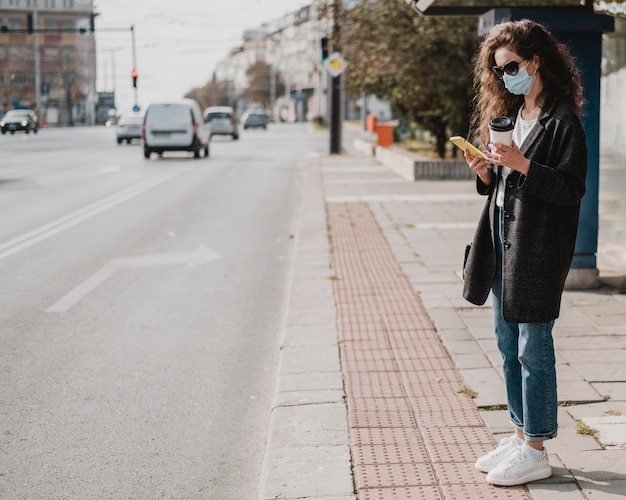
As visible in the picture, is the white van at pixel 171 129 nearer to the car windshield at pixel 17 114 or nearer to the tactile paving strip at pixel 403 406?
the tactile paving strip at pixel 403 406

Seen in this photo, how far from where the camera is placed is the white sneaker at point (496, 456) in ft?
13.1

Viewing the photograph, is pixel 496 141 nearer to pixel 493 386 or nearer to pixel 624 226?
pixel 493 386

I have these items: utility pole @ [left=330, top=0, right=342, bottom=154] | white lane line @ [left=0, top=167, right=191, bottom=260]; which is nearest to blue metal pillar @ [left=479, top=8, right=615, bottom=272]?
white lane line @ [left=0, top=167, right=191, bottom=260]

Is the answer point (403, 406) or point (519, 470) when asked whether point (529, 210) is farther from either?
point (403, 406)

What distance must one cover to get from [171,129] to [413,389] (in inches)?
1049

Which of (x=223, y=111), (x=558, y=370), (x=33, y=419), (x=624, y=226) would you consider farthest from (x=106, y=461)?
(x=223, y=111)

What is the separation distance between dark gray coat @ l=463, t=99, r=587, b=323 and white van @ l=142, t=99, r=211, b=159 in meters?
28.0

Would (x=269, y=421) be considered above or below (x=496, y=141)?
below

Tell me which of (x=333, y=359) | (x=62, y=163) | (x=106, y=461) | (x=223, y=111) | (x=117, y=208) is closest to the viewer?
(x=106, y=461)

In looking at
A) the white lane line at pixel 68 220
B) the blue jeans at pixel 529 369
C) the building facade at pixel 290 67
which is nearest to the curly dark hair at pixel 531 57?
the blue jeans at pixel 529 369

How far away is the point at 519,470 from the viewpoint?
3869mm

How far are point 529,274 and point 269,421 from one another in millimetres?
1739

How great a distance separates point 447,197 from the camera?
17094 mm

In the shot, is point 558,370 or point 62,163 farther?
point 62,163
